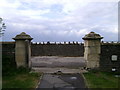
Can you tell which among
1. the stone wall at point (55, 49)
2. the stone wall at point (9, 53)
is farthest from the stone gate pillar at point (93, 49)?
the stone wall at point (55, 49)

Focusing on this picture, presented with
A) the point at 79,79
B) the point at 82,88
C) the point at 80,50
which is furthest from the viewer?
the point at 80,50

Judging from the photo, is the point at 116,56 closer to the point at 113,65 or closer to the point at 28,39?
the point at 113,65

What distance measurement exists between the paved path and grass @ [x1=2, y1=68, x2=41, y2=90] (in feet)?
1.20

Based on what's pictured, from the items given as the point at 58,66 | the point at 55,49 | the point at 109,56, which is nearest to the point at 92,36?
the point at 109,56

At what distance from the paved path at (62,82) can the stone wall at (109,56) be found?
2.06 metres

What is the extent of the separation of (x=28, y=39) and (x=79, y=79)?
12.8 feet

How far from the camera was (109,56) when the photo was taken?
1144cm

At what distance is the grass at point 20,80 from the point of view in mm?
8211

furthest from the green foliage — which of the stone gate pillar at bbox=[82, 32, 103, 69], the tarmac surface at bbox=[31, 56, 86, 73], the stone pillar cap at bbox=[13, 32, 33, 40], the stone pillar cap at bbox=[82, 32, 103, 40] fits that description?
the stone pillar cap at bbox=[82, 32, 103, 40]

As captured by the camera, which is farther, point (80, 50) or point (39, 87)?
point (80, 50)

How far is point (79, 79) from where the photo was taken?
9.39 metres

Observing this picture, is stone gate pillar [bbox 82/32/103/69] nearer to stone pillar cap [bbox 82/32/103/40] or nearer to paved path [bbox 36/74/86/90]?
stone pillar cap [bbox 82/32/103/40]

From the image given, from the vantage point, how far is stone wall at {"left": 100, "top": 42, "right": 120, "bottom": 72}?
37.5ft

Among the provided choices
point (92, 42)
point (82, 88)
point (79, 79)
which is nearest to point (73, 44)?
point (92, 42)
